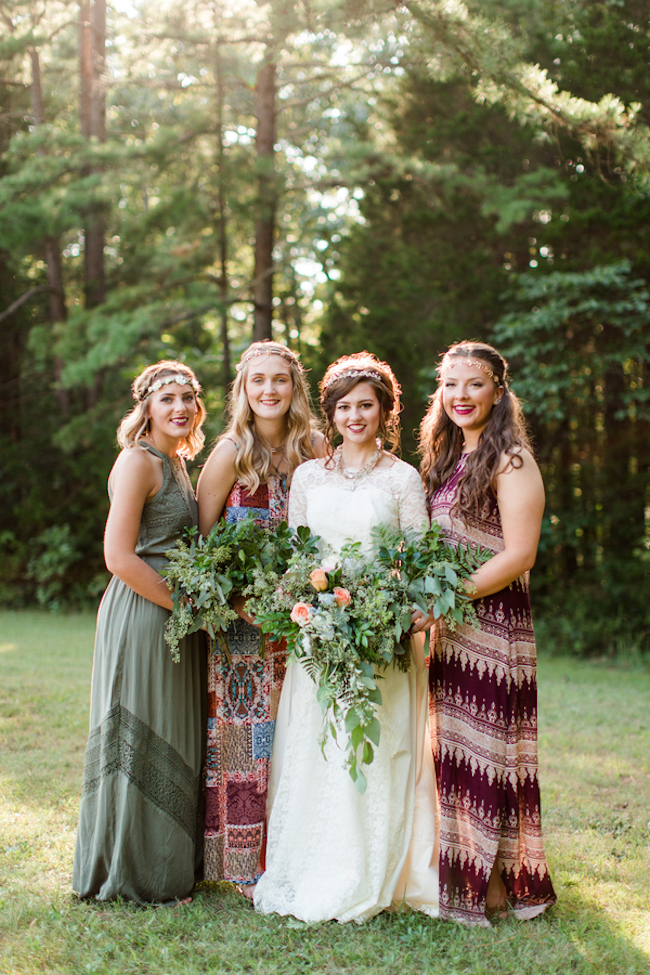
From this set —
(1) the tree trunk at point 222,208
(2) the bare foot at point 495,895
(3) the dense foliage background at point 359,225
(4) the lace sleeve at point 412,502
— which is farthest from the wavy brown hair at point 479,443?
(1) the tree trunk at point 222,208

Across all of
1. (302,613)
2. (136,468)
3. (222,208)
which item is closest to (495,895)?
(302,613)

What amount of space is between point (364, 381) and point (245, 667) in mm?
1444

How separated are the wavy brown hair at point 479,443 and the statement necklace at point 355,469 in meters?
0.28

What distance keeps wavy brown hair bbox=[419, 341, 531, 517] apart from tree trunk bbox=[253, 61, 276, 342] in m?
8.72

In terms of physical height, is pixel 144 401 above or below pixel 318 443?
above

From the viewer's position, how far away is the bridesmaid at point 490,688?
10.9 feet

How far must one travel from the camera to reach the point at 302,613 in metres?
3.11

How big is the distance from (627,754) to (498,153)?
28.9ft

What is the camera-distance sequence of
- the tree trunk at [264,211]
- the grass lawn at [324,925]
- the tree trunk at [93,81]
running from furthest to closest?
the tree trunk at [93,81] → the tree trunk at [264,211] → the grass lawn at [324,925]

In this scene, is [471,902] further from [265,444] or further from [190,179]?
[190,179]

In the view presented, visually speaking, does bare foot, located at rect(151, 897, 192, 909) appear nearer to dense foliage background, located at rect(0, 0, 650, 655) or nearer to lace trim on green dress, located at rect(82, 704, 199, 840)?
lace trim on green dress, located at rect(82, 704, 199, 840)

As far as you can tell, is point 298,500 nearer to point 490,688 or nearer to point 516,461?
point 516,461

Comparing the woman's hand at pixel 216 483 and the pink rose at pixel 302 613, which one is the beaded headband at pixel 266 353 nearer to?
the woman's hand at pixel 216 483

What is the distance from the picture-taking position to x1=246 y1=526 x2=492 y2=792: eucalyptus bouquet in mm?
3090
